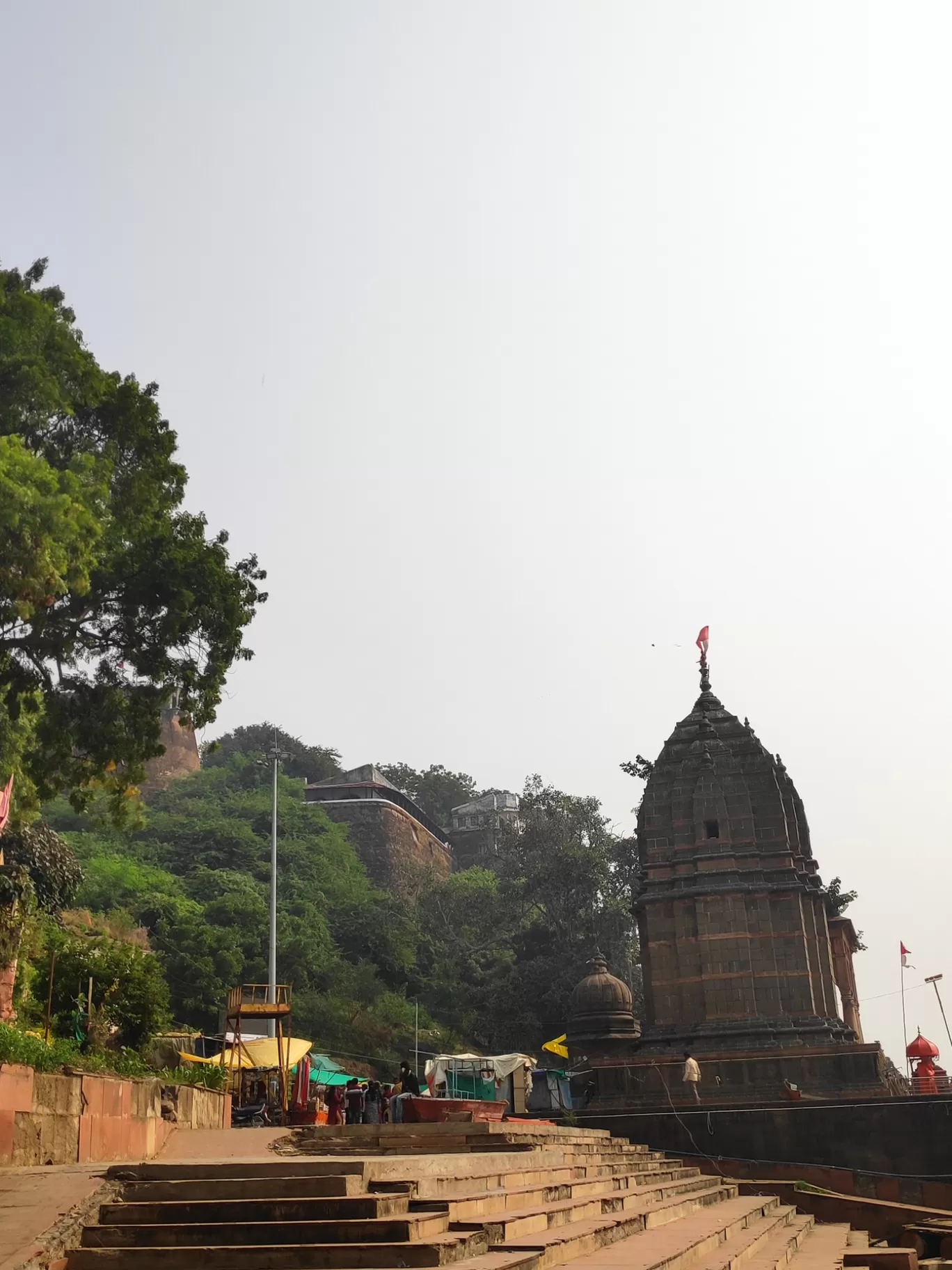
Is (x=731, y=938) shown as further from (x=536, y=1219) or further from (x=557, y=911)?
(x=557, y=911)

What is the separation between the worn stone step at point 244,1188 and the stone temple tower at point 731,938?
701 inches

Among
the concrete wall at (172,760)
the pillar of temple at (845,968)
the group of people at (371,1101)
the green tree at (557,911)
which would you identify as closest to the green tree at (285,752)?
the concrete wall at (172,760)

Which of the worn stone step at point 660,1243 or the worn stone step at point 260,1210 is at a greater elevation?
the worn stone step at point 260,1210

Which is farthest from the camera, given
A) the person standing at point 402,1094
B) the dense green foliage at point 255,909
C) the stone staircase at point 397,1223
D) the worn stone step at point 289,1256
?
the dense green foliage at point 255,909

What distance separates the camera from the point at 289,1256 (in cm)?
644

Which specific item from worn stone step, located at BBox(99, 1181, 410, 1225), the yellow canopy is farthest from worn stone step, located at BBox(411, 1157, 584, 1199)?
the yellow canopy

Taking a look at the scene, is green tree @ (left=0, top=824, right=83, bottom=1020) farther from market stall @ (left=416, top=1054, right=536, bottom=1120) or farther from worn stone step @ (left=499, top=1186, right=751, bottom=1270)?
worn stone step @ (left=499, top=1186, right=751, bottom=1270)

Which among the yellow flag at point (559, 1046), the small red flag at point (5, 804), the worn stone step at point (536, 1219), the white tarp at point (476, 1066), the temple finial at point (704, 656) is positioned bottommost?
the worn stone step at point (536, 1219)

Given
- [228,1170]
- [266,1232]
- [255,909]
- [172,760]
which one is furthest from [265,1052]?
[172,760]

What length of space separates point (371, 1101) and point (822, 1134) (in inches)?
340

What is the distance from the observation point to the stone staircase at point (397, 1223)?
6508 mm

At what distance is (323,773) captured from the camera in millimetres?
74375

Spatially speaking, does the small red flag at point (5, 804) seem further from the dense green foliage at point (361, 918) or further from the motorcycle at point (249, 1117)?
the dense green foliage at point (361, 918)

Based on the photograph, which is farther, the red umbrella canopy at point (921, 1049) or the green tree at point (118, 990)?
the red umbrella canopy at point (921, 1049)
